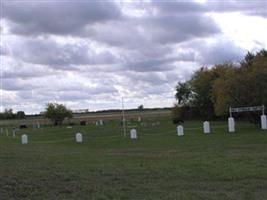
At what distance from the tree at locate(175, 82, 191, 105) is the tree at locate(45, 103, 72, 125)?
27.4m

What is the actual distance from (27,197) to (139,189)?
234 cm

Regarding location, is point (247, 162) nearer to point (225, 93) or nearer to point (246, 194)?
point (246, 194)

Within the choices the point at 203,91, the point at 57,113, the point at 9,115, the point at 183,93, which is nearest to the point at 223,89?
the point at 203,91

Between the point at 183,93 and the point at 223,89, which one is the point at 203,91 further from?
the point at 223,89

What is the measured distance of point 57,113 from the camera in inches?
4348

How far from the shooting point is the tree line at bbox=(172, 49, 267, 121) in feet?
145

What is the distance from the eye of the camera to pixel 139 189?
1075 centimetres

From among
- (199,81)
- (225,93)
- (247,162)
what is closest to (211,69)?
(199,81)

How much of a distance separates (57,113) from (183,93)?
30.1 m

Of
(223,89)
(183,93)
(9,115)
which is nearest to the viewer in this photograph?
(223,89)

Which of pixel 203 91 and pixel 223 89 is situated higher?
pixel 203 91

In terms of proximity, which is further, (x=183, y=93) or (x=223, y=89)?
(x=183, y=93)

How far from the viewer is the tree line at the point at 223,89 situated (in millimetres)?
44188

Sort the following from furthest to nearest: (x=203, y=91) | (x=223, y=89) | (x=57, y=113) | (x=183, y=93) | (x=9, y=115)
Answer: (x=9, y=115) < (x=57, y=113) < (x=183, y=93) < (x=203, y=91) < (x=223, y=89)
